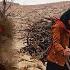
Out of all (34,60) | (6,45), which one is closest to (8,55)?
(6,45)

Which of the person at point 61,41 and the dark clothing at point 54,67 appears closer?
the person at point 61,41

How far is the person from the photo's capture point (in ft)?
19.7

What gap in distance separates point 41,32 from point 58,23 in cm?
614

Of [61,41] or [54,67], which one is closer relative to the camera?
[61,41]

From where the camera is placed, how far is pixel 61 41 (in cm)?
617

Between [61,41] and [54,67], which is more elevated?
[61,41]

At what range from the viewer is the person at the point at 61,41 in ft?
19.7

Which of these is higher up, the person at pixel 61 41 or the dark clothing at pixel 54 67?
the person at pixel 61 41

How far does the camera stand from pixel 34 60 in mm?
9773

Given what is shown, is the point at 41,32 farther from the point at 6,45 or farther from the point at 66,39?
the point at 6,45

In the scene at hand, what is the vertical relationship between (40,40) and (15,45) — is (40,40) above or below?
below

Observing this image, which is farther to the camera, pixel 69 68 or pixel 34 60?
pixel 34 60

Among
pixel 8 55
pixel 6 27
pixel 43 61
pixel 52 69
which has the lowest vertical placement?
pixel 43 61

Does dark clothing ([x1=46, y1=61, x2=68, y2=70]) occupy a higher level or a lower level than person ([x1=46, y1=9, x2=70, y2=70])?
lower
